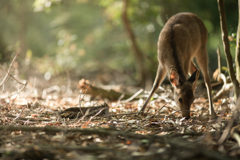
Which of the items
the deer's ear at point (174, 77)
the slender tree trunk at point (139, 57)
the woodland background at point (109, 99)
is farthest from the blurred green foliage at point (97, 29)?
the deer's ear at point (174, 77)

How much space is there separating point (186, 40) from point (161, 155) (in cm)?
375

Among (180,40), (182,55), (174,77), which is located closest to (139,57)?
(180,40)

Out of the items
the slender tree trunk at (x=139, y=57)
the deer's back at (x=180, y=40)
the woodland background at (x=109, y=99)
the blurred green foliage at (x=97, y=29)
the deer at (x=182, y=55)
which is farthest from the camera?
the slender tree trunk at (x=139, y=57)

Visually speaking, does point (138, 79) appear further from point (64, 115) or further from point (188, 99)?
point (64, 115)

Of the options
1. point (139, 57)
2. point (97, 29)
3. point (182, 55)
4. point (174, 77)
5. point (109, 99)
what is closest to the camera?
point (174, 77)

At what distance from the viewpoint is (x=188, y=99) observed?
15.0ft

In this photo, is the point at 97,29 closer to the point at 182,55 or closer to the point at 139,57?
the point at 139,57

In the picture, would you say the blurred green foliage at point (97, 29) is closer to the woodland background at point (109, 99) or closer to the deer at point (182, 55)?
the woodland background at point (109, 99)

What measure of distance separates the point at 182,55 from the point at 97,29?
928 cm

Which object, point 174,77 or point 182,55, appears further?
point 182,55

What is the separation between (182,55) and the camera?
205 inches

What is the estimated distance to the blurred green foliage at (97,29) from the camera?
24.6 feet

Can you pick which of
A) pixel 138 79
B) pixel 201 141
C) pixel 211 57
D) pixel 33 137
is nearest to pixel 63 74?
pixel 138 79

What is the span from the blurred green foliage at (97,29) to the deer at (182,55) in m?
0.80
